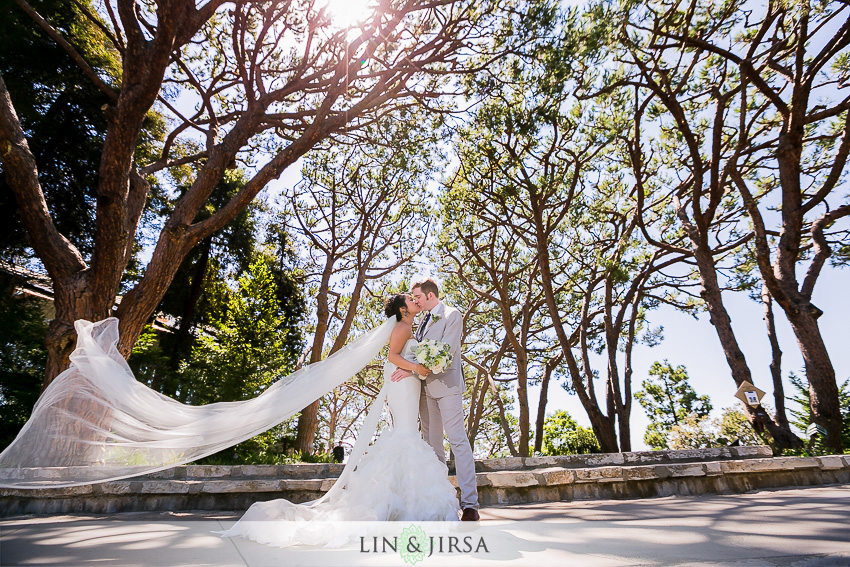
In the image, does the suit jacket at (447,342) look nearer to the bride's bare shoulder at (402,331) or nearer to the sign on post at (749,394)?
the bride's bare shoulder at (402,331)

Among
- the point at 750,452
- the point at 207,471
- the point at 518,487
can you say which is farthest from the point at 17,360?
the point at 750,452

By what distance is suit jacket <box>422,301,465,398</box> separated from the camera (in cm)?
396

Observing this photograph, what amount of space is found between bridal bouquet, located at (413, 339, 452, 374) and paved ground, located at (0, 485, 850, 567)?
4.00 ft

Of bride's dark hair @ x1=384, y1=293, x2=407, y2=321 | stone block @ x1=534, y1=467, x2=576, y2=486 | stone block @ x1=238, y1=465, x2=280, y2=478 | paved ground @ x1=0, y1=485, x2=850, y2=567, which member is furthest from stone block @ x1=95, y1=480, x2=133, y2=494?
stone block @ x1=534, y1=467, x2=576, y2=486

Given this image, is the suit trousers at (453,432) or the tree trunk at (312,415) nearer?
the suit trousers at (453,432)

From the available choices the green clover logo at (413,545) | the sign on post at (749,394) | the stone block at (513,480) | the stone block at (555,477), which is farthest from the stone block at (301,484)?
the sign on post at (749,394)

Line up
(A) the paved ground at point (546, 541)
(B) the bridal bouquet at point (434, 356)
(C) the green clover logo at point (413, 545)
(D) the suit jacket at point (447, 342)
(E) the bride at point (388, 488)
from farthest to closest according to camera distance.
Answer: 1. (D) the suit jacket at point (447, 342)
2. (B) the bridal bouquet at point (434, 356)
3. (E) the bride at point (388, 488)
4. (C) the green clover logo at point (413, 545)
5. (A) the paved ground at point (546, 541)

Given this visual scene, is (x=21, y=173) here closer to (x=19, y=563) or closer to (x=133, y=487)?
(x=133, y=487)

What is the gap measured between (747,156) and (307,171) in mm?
12870

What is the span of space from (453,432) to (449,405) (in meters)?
0.26

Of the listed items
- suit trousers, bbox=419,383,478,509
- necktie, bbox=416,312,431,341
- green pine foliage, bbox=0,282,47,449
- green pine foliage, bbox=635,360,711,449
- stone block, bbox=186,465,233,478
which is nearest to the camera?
suit trousers, bbox=419,383,478,509

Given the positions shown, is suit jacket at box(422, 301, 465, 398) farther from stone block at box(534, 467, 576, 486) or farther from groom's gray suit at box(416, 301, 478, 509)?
stone block at box(534, 467, 576, 486)

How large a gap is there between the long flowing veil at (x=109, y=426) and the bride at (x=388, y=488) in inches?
10.3

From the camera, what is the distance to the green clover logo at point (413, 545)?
2455mm
